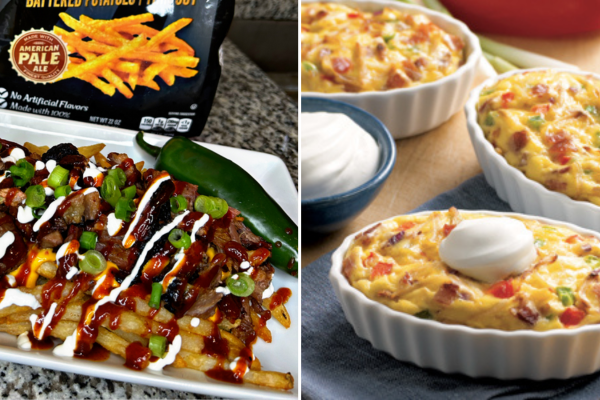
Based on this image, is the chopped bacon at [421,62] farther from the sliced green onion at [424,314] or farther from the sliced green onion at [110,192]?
the sliced green onion at [110,192]

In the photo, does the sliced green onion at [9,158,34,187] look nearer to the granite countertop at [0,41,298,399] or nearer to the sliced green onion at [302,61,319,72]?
the granite countertop at [0,41,298,399]

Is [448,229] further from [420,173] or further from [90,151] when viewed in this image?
[90,151]

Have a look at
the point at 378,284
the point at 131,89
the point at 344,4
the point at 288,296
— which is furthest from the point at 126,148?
the point at 344,4

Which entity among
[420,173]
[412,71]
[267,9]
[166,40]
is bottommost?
[420,173]

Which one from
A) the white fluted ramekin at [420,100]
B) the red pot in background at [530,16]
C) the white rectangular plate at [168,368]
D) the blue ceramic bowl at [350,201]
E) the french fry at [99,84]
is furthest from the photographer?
the red pot in background at [530,16]

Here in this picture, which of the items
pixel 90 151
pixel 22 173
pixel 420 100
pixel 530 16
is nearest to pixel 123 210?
pixel 22 173

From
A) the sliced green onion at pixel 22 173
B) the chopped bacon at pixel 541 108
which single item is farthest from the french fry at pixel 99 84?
the chopped bacon at pixel 541 108

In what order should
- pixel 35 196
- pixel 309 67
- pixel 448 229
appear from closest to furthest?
pixel 35 196 → pixel 448 229 → pixel 309 67
